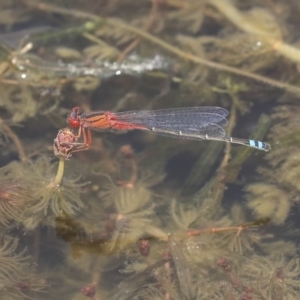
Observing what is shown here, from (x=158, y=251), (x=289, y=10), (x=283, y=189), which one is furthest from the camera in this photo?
(x=289, y=10)

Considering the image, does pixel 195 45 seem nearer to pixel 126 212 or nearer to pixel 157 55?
pixel 157 55

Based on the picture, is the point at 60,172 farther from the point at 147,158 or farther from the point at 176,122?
the point at 176,122

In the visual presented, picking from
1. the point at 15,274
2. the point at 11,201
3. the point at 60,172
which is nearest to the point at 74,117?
the point at 60,172

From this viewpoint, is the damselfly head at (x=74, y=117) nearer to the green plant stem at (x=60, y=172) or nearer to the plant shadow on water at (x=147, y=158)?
the plant shadow on water at (x=147, y=158)

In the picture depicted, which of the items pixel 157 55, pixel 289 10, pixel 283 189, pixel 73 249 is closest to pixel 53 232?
pixel 73 249

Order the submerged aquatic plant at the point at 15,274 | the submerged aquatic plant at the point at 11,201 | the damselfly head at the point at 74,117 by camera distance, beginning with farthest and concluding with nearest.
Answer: the damselfly head at the point at 74,117
the submerged aquatic plant at the point at 11,201
the submerged aquatic plant at the point at 15,274

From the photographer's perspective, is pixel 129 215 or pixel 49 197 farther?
pixel 129 215

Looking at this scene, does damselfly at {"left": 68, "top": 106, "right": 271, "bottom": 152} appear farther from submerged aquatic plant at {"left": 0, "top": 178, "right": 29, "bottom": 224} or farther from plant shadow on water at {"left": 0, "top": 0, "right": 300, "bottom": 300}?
submerged aquatic plant at {"left": 0, "top": 178, "right": 29, "bottom": 224}

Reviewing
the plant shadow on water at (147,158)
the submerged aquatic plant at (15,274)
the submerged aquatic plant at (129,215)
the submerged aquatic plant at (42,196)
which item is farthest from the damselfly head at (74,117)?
the submerged aquatic plant at (15,274)

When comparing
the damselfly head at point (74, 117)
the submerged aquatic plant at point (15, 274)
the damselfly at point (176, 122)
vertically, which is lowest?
the submerged aquatic plant at point (15, 274)
